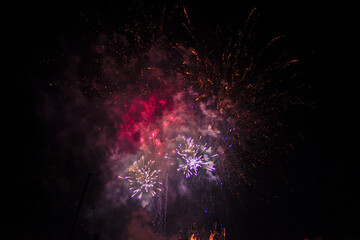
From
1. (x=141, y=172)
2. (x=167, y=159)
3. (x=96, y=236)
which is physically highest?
(x=167, y=159)

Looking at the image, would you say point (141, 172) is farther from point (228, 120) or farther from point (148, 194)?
point (228, 120)

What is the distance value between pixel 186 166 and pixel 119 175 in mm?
4662

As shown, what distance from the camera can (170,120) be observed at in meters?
11.3

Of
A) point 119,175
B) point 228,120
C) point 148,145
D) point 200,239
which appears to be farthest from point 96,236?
point 200,239

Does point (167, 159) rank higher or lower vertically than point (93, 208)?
higher

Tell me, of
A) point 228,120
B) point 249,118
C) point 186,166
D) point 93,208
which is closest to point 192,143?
point 186,166

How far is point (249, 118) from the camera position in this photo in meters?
10.7

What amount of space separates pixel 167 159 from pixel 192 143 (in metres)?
1.95

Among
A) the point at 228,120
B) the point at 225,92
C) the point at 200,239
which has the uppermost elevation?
the point at 225,92

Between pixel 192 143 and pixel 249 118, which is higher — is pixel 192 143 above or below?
below

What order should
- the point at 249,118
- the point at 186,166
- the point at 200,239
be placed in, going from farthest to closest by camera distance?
the point at 200,239 < the point at 186,166 < the point at 249,118

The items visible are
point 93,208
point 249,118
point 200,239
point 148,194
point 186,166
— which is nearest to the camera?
point 249,118

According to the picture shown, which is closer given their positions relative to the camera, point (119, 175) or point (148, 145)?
point (148, 145)

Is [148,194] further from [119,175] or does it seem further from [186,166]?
[186,166]
